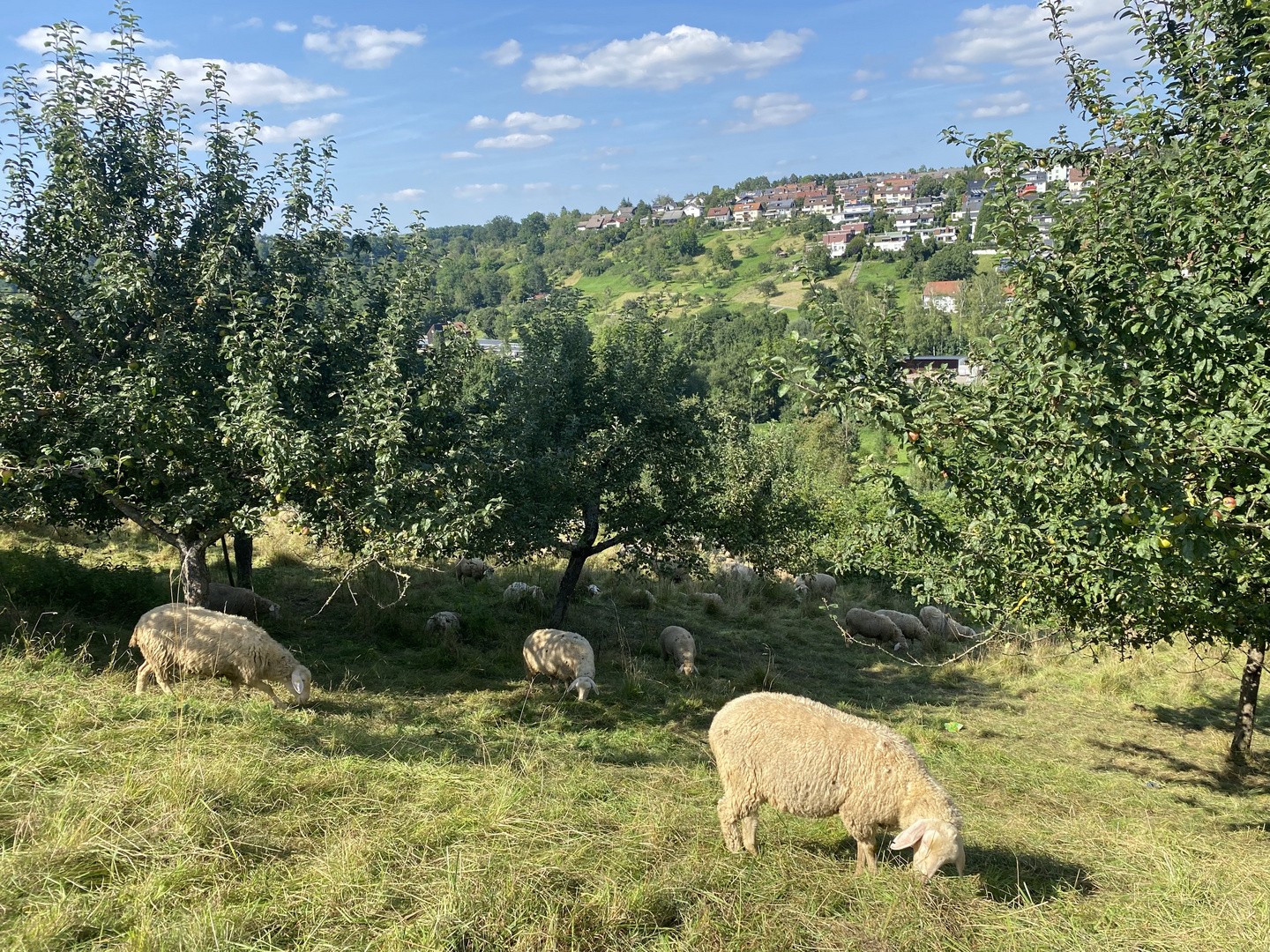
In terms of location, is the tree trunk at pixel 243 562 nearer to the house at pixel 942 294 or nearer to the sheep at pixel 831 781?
the sheep at pixel 831 781

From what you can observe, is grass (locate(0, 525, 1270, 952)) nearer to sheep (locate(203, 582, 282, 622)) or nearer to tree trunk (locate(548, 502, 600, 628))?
sheep (locate(203, 582, 282, 622))

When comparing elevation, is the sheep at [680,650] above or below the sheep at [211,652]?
below

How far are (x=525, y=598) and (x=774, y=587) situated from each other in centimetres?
885

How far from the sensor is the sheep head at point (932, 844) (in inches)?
238

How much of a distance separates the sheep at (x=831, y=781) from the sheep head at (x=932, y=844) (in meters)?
0.05

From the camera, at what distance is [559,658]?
1323 centimetres

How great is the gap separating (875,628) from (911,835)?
43.7 ft

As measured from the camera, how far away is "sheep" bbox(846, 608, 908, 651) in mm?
18688

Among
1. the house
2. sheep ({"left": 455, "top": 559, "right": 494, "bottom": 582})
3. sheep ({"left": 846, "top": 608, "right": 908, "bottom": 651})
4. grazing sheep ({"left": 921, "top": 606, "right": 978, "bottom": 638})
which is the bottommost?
grazing sheep ({"left": 921, "top": 606, "right": 978, "bottom": 638})

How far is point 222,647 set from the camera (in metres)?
10.1

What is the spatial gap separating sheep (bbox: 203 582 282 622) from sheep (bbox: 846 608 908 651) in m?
13.6

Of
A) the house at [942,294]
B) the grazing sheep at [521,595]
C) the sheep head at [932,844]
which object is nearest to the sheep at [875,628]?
the grazing sheep at [521,595]

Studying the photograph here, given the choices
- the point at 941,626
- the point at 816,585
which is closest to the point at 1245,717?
the point at 941,626

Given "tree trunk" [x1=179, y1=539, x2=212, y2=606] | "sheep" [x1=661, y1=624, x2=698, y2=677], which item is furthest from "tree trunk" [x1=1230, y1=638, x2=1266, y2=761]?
"tree trunk" [x1=179, y1=539, x2=212, y2=606]
